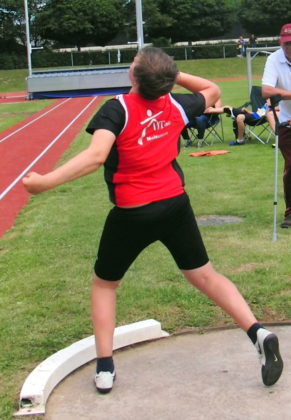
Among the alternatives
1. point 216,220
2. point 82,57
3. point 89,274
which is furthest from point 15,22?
point 89,274

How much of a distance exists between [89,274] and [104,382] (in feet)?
7.42

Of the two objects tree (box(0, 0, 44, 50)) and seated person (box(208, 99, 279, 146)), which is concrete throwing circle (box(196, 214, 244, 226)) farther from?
tree (box(0, 0, 44, 50))

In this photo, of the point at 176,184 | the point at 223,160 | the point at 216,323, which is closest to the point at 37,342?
the point at 216,323

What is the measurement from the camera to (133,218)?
11.2ft

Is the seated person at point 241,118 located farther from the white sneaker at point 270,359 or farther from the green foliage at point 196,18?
the green foliage at point 196,18

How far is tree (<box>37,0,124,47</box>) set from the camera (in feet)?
220

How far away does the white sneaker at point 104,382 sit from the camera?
3600mm

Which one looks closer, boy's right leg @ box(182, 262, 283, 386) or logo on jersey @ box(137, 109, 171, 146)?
logo on jersey @ box(137, 109, 171, 146)

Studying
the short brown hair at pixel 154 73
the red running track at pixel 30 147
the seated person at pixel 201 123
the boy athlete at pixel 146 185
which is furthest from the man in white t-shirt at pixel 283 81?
the seated person at pixel 201 123

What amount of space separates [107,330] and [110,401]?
1.27ft

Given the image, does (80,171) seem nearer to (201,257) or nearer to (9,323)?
(201,257)

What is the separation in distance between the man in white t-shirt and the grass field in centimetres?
94

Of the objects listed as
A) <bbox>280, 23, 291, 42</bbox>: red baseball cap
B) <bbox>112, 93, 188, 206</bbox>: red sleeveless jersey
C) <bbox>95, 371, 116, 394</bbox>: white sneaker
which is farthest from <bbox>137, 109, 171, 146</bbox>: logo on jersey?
<bbox>280, 23, 291, 42</bbox>: red baseball cap

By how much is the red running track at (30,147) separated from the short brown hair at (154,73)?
5150mm
